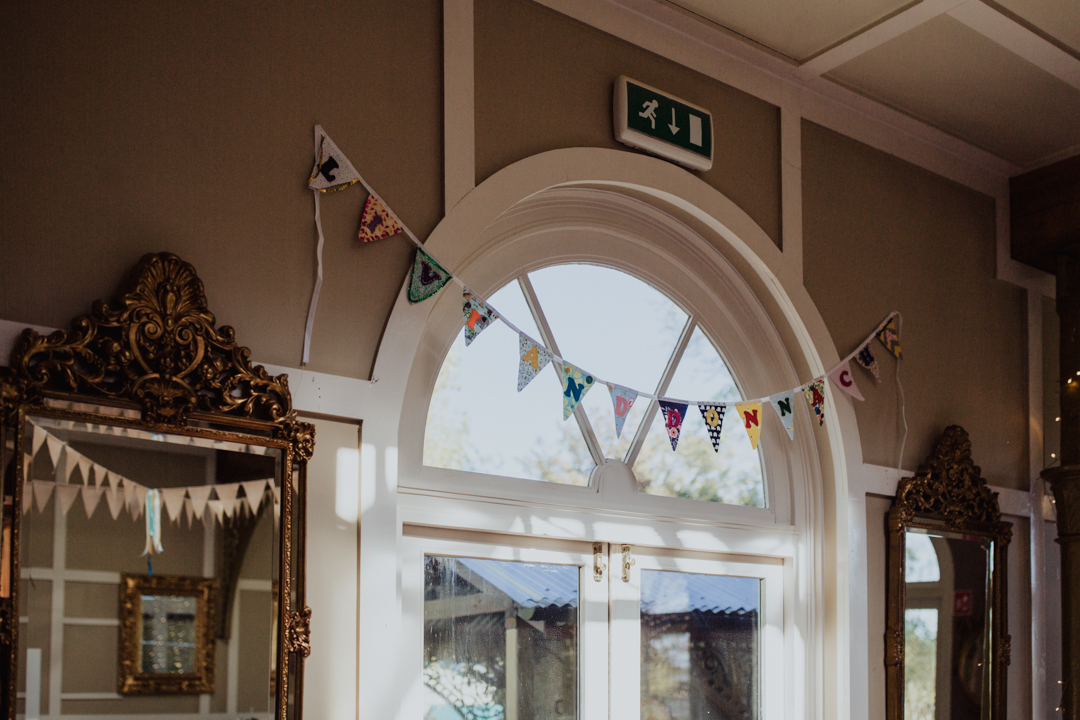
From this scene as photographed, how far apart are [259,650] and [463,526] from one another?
0.64 metres

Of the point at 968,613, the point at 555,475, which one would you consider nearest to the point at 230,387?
the point at 555,475

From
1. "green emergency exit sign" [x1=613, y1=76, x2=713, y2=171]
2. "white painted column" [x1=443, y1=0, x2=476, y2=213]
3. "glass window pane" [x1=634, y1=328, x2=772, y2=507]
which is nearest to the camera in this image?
"white painted column" [x1=443, y1=0, x2=476, y2=213]

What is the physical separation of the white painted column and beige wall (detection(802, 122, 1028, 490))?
1233 mm

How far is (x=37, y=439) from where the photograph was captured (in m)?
1.73

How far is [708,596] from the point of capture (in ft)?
9.71

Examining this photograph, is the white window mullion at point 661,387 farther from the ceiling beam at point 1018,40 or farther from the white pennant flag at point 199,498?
the white pennant flag at point 199,498

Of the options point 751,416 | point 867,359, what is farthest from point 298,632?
point 867,359

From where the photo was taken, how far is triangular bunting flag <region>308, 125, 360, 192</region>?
2168 millimetres

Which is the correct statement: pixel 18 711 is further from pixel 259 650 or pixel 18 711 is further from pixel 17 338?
pixel 17 338

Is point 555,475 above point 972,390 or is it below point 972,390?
below

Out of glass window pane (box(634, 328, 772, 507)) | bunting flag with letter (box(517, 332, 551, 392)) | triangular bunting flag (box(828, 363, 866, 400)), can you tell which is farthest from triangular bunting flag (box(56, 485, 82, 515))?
triangular bunting flag (box(828, 363, 866, 400))

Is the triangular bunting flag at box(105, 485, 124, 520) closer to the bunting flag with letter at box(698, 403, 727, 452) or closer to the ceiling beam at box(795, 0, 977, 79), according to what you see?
the bunting flag with letter at box(698, 403, 727, 452)

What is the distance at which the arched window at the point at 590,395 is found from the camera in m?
2.56

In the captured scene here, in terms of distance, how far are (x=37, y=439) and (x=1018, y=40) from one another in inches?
106
